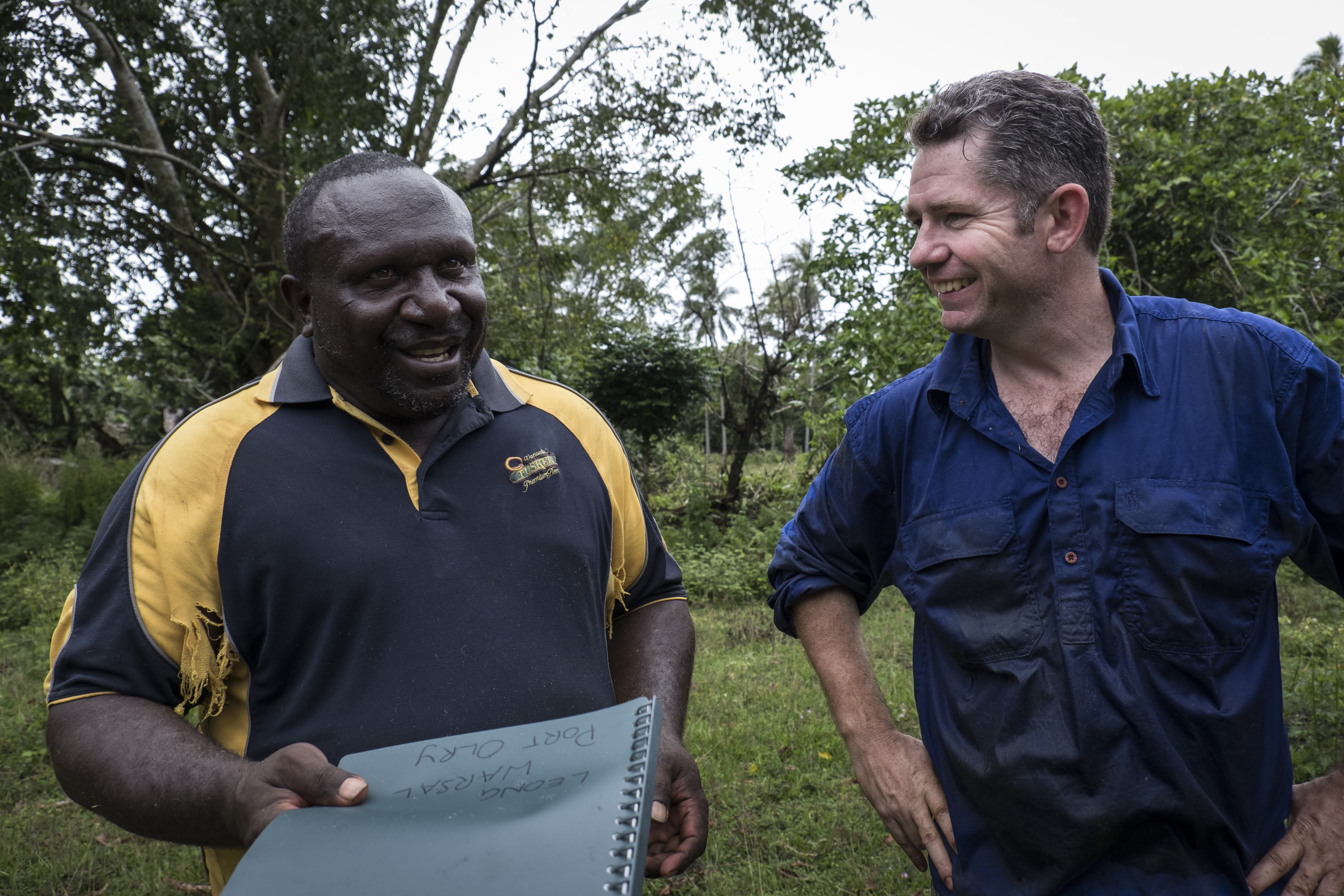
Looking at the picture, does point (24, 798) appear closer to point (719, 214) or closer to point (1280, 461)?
point (1280, 461)

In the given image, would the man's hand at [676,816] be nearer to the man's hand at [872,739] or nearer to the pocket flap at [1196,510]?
the man's hand at [872,739]

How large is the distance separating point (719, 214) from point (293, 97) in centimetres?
518

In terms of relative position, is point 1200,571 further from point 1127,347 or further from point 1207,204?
point 1207,204

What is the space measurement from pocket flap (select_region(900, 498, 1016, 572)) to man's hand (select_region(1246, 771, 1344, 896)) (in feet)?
2.21

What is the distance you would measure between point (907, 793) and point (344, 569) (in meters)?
1.21

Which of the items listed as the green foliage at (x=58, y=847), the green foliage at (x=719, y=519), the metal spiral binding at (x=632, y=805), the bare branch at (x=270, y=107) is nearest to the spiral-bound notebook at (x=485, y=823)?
the metal spiral binding at (x=632, y=805)

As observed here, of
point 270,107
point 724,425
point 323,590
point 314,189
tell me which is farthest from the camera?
point 724,425

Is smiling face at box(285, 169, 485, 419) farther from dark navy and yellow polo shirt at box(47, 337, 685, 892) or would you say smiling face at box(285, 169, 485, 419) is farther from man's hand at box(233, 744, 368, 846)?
man's hand at box(233, 744, 368, 846)

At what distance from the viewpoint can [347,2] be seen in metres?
8.33

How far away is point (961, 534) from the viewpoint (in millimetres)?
1834

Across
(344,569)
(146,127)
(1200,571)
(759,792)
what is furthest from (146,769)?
(146,127)

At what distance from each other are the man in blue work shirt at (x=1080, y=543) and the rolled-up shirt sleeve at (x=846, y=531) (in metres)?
0.05

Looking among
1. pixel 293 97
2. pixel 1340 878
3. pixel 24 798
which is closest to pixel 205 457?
pixel 1340 878

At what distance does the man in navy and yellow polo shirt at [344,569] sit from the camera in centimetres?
159
